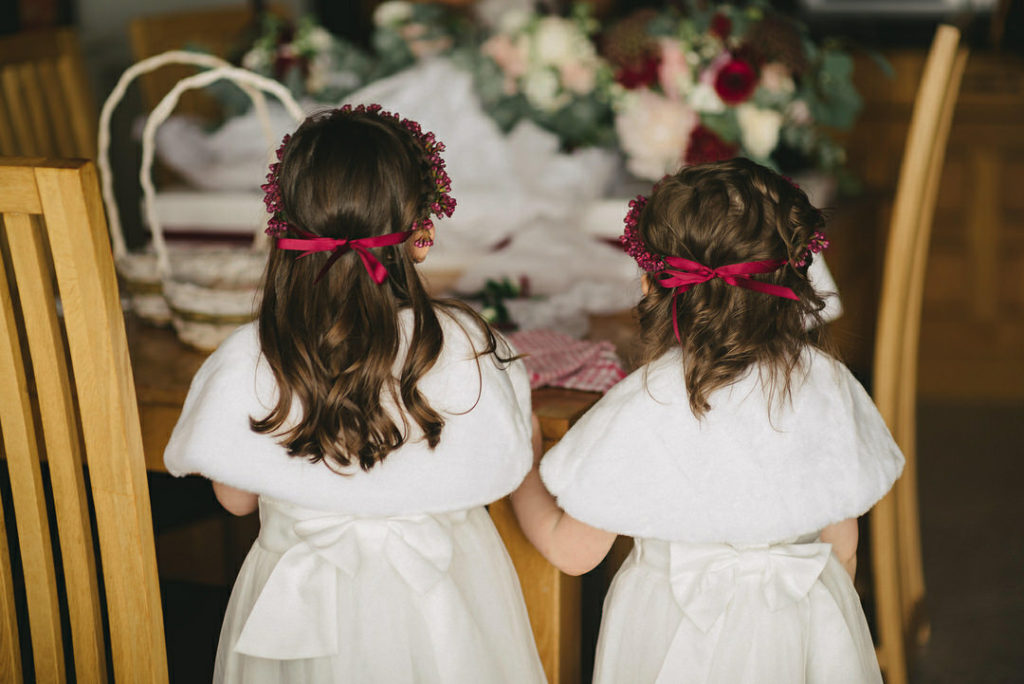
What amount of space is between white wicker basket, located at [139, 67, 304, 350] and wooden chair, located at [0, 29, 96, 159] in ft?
2.31

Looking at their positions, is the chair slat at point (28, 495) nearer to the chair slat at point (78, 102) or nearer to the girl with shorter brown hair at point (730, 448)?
the girl with shorter brown hair at point (730, 448)

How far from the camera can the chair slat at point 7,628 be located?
1.35 metres

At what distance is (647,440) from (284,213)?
0.49 metres

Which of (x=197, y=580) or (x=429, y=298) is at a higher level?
(x=429, y=298)

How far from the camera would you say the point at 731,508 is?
49.5 inches

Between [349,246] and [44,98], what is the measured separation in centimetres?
157

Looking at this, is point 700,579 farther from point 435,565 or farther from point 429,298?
point 429,298

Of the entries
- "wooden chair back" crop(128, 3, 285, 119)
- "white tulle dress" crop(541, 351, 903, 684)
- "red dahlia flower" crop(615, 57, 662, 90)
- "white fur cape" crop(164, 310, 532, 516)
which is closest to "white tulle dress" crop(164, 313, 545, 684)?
"white fur cape" crop(164, 310, 532, 516)

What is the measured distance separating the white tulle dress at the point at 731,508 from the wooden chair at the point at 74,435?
0.50 metres

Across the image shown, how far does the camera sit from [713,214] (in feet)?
4.00

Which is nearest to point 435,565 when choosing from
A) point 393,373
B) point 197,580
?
point 393,373

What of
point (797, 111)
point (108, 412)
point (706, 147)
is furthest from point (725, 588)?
point (797, 111)

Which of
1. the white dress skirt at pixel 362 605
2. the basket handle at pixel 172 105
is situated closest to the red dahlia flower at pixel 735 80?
the basket handle at pixel 172 105

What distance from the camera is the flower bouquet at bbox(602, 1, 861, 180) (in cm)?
221
